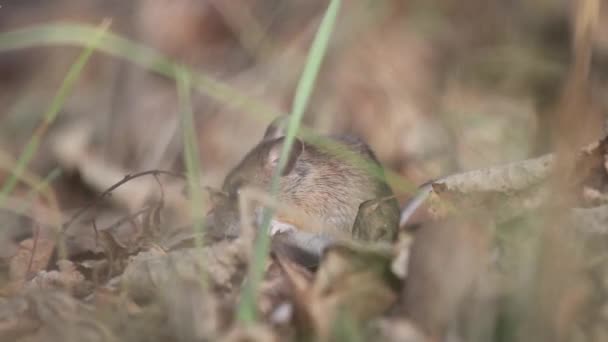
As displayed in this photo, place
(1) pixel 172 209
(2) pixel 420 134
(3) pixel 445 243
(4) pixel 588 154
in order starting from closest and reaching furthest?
(3) pixel 445 243
(4) pixel 588 154
(1) pixel 172 209
(2) pixel 420 134

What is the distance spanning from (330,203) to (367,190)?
0.13 m

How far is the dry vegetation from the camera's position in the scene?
5.91 feet

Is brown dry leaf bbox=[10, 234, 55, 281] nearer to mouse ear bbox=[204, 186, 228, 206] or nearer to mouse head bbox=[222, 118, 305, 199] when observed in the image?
mouse ear bbox=[204, 186, 228, 206]

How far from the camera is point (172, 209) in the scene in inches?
182

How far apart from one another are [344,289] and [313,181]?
1.42 meters

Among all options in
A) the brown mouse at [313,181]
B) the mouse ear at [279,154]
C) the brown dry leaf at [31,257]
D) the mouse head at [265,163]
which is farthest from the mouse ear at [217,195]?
the brown dry leaf at [31,257]

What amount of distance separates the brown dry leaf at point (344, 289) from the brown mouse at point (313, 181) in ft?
2.92

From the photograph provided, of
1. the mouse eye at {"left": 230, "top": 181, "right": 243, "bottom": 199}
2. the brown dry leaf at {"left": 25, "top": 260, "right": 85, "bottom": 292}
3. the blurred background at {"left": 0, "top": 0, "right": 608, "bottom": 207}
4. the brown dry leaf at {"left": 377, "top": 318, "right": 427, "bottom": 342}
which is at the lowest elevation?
the brown dry leaf at {"left": 377, "top": 318, "right": 427, "bottom": 342}

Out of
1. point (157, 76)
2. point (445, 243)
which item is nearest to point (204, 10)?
point (157, 76)

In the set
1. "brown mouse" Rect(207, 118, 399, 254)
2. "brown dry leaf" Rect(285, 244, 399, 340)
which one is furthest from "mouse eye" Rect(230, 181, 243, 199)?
"brown dry leaf" Rect(285, 244, 399, 340)

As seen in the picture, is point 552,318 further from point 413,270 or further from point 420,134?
point 420,134

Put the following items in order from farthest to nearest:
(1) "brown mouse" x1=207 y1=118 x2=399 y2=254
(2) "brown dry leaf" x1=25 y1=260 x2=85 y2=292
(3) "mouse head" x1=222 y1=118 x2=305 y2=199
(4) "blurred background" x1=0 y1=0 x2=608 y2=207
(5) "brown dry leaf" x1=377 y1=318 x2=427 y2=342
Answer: (4) "blurred background" x1=0 y1=0 x2=608 y2=207 < (3) "mouse head" x1=222 y1=118 x2=305 y2=199 < (1) "brown mouse" x1=207 y1=118 x2=399 y2=254 < (2) "brown dry leaf" x1=25 y1=260 x2=85 y2=292 < (5) "brown dry leaf" x1=377 y1=318 x2=427 y2=342

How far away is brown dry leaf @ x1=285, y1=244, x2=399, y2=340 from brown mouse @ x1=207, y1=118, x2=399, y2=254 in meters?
0.89

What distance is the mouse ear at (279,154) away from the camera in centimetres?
326
